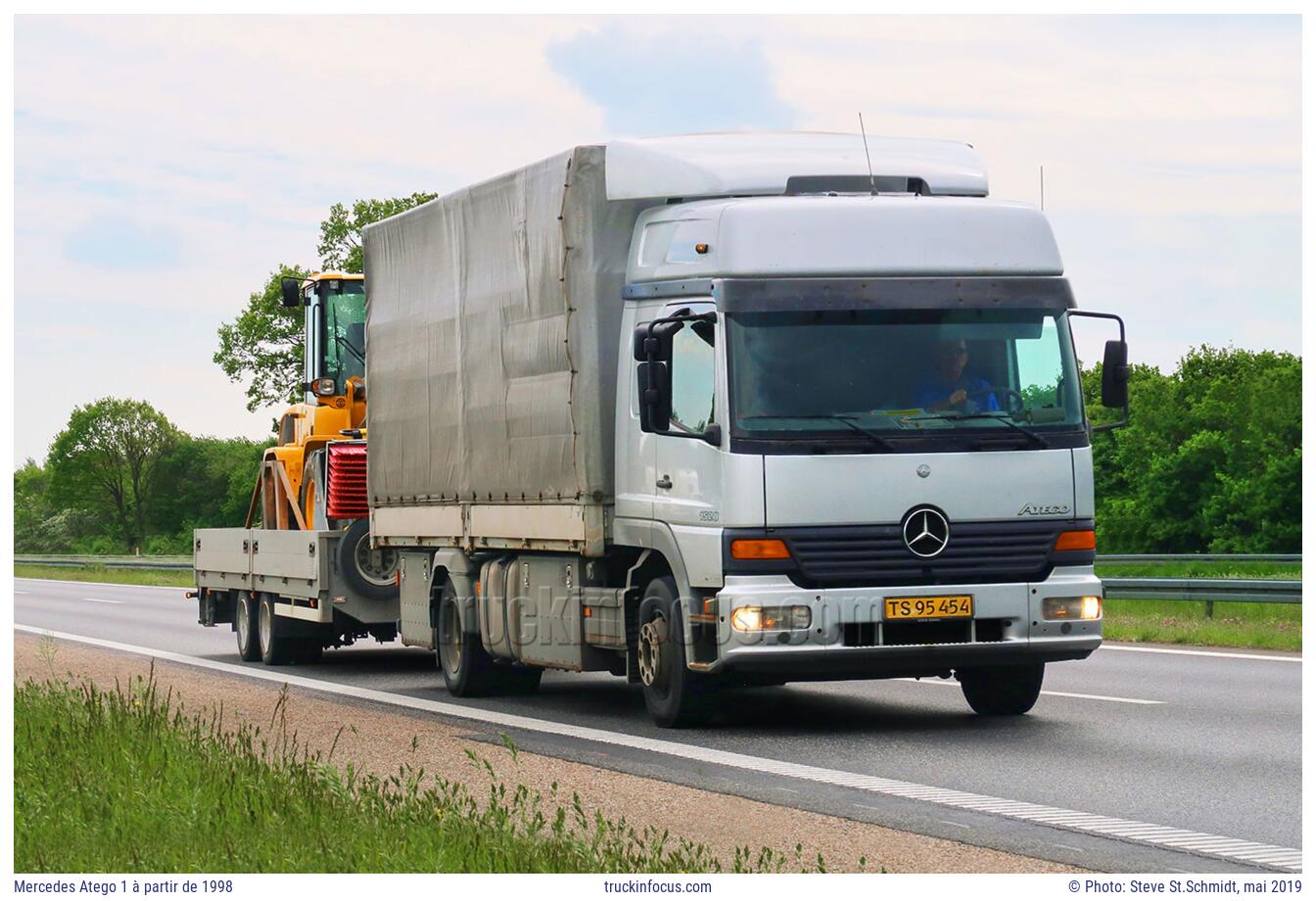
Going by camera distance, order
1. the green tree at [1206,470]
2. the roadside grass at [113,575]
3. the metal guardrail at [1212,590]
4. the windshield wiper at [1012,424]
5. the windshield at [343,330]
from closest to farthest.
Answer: the windshield wiper at [1012,424] < the metal guardrail at [1212,590] < the windshield at [343,330] < the roadside grass at [113,575] < the green tree at [1206,470]

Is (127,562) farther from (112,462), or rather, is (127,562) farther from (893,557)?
(112,462)

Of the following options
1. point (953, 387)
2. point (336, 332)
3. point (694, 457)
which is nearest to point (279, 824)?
point (694, 457)

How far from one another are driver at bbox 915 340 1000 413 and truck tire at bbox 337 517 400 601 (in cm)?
752

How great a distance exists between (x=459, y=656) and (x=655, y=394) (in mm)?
4338

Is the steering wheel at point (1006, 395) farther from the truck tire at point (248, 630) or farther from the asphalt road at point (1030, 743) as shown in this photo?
the truck tire at point (248, 630)

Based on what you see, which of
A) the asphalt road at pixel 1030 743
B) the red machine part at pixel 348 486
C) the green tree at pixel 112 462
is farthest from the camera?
the green tree at pixel 112 462

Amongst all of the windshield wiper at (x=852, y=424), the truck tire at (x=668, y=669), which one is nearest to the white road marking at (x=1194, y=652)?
the truck tire at (x=668, y=669)

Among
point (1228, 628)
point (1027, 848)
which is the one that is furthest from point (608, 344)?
point (1228, 628)

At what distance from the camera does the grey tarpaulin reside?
1350 cm

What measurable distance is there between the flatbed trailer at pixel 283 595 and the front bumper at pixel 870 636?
6.93m

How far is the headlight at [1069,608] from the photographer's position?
12.3m

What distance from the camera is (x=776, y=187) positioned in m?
12.8

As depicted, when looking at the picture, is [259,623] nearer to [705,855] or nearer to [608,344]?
[608,344]

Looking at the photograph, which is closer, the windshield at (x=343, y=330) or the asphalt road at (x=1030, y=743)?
the asphalt road at (x=1030, y=743)
